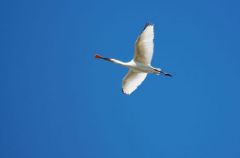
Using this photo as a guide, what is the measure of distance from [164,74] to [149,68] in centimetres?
74

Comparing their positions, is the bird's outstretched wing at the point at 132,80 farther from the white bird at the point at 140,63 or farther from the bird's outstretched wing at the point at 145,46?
the bird's outstretched wing at the point at 145,46

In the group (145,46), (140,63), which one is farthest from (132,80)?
(145,46)

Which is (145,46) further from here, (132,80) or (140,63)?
(132,80)

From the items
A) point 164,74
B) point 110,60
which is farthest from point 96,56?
point 164,74

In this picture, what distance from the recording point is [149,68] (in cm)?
3055

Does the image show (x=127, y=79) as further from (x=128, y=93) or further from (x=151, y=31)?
(x=151, y=31)

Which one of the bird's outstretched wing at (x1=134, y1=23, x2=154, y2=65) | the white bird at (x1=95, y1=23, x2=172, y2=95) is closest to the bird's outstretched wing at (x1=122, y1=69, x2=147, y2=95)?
the white bird at (x1=95, y1=23, x2=172, y2=95)

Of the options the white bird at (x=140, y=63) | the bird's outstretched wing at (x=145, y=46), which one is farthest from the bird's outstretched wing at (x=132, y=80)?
the bird's outstretched wing at (x=145, y=46)

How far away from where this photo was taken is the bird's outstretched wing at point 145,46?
2953 centimetres

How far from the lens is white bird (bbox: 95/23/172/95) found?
29.7m

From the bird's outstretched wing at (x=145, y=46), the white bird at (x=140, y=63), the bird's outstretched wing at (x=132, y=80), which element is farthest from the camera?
the bird's outstretched wing at (x=132, y=80)

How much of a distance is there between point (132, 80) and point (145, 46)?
7.44ft

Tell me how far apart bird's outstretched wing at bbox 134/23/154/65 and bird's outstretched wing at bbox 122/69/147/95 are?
3.97 ft

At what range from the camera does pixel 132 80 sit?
31.7m
